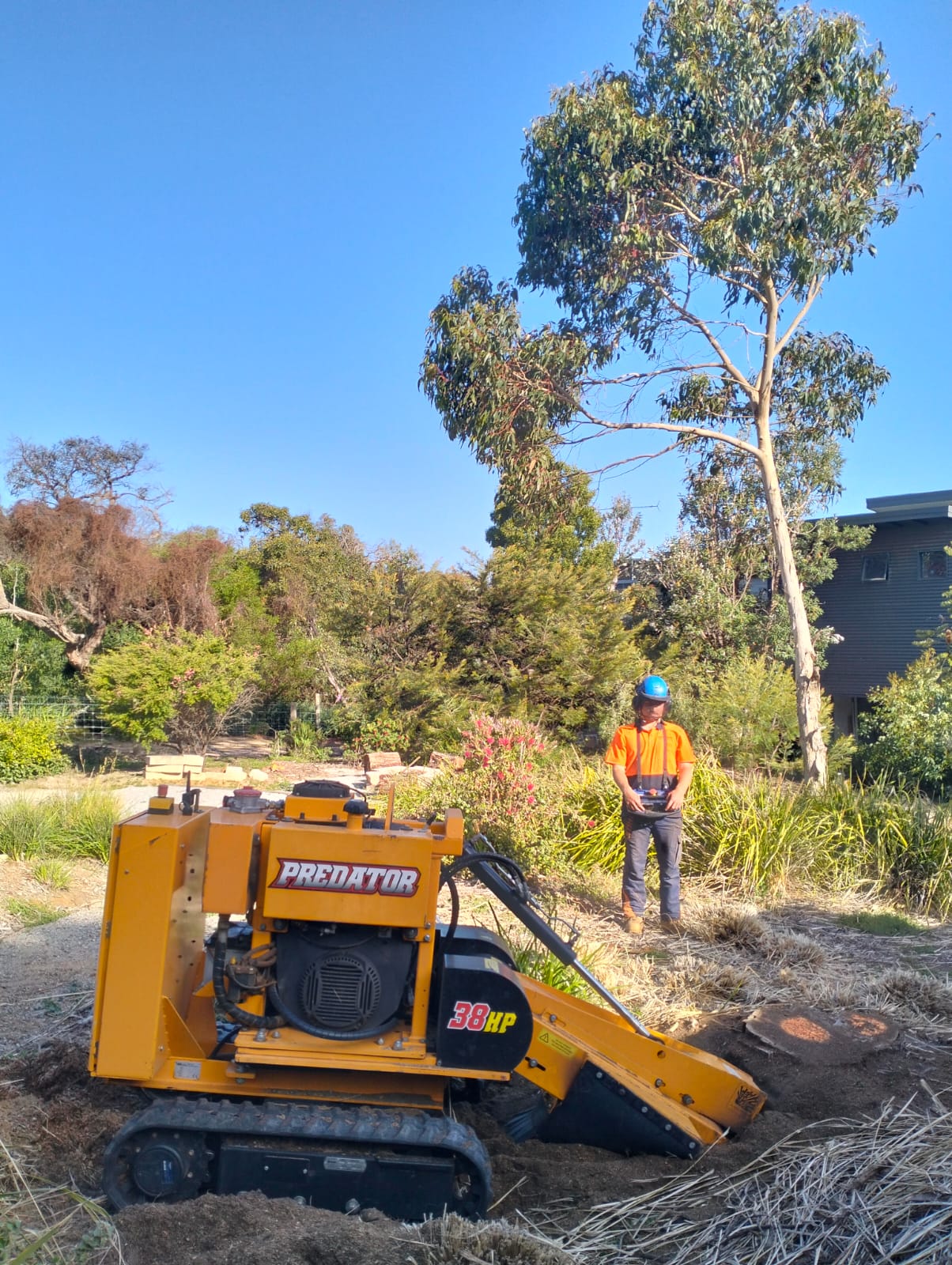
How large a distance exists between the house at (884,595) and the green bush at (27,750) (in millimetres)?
14144

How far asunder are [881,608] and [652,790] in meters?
14.6

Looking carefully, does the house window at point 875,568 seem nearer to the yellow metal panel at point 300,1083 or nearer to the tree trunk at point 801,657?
the tree trunk at point 801,657

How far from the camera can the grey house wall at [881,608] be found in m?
19.2

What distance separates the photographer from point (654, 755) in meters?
7.04

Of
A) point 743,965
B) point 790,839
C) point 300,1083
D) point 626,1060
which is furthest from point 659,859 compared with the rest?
point 300,1083

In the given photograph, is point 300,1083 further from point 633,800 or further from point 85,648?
point 85,648

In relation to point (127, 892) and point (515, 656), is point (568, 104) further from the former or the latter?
point (127, 892)

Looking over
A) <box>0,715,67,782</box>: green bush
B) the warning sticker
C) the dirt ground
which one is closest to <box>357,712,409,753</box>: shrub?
<box>0,715,67,782</box>: green bush

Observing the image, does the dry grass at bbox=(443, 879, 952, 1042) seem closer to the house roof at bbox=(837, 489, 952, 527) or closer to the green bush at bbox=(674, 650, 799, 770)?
the green bush at bbox=(674, 650, 799, 770)

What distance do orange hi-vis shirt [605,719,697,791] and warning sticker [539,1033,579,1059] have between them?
357cm

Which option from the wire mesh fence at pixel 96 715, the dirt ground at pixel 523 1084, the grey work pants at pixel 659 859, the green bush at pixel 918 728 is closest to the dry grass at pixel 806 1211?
the dirt ground at pixel 523 1084

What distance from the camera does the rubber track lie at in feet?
10.3

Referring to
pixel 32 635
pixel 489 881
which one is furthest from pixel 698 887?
pixel 32 635

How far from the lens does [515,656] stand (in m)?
15.3
